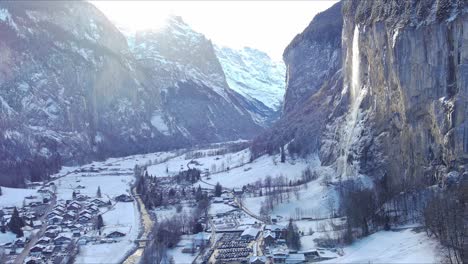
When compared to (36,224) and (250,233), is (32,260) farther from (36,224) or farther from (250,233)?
(250,233)

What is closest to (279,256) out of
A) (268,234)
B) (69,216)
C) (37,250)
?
(268,234)

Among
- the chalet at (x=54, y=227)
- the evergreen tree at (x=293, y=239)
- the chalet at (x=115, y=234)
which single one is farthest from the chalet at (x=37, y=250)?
the evergreen tree at (x=293, y=239)

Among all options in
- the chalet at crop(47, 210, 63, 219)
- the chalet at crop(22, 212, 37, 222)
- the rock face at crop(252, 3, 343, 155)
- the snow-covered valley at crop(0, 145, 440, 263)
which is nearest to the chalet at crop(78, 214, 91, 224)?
the snow-covered valley at crop(0, 145, 440, 263)

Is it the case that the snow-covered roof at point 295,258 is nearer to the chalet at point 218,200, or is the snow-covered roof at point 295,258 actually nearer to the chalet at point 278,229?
the chalet at point 278,229

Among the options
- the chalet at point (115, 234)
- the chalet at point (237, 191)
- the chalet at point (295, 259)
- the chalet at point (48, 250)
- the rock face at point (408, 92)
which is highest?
the rock face at point (408, 92)

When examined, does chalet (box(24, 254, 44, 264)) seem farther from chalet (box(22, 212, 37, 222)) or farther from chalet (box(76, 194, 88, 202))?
chalet (box(76, 194, 88, 202))

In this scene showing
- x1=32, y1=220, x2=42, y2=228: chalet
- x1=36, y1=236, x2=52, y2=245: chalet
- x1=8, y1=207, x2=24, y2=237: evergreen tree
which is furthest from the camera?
x1=32, y1=220, x2=42, y2=228: chalet
